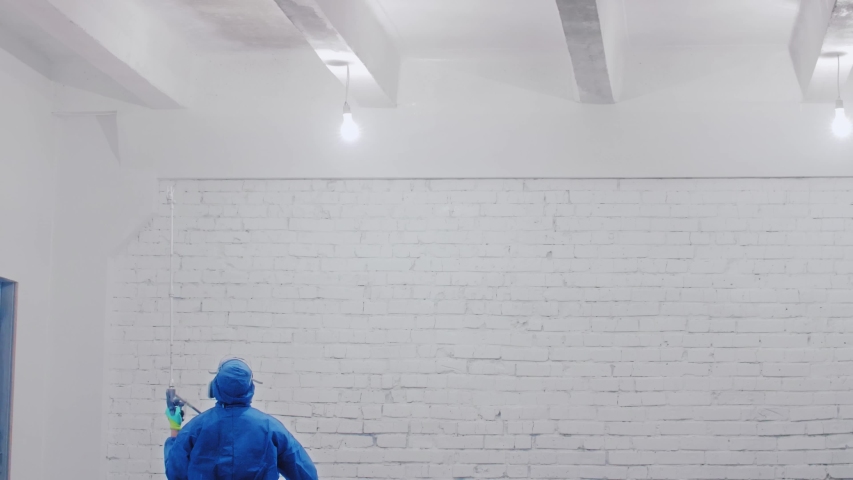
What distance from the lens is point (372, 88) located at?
568 centimetres

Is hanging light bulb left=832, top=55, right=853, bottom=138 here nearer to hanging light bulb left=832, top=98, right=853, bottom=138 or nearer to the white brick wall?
hanging light bulb left=832, top=98, right=853, bottom=138

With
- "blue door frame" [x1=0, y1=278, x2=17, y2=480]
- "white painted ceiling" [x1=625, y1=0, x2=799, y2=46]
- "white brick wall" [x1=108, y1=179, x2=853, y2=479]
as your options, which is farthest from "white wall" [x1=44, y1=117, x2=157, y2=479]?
"white painted ceiling" [x1=625, y1=0, x2=799, y2=46]

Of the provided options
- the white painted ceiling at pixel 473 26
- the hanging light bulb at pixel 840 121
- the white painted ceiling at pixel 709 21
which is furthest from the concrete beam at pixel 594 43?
the hanging light bulb at pixel 840 121

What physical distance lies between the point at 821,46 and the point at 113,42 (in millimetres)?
3371

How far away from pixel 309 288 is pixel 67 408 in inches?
60.0

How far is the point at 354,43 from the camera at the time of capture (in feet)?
16.7

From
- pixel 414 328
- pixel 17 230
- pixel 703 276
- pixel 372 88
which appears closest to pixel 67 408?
pixel 17 230

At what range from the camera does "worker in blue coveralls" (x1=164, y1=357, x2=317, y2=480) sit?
447 cm

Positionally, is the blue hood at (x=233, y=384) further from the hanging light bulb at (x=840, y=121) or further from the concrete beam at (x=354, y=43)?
the hanging light bulb at (x=840, y=121)

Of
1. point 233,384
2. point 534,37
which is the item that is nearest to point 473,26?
point 534,37

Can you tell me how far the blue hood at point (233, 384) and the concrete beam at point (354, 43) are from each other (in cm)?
154

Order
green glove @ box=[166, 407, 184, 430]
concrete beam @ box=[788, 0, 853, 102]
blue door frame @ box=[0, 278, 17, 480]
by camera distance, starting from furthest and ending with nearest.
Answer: blue door frame @ box=[0, 278, 17, 480], green glove @ box=[166, 407, 184, 430], concrete beam @ box=[788, 0, 853, 102]

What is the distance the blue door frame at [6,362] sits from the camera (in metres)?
5.71

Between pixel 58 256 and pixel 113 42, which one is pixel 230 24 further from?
pixel 58 256
